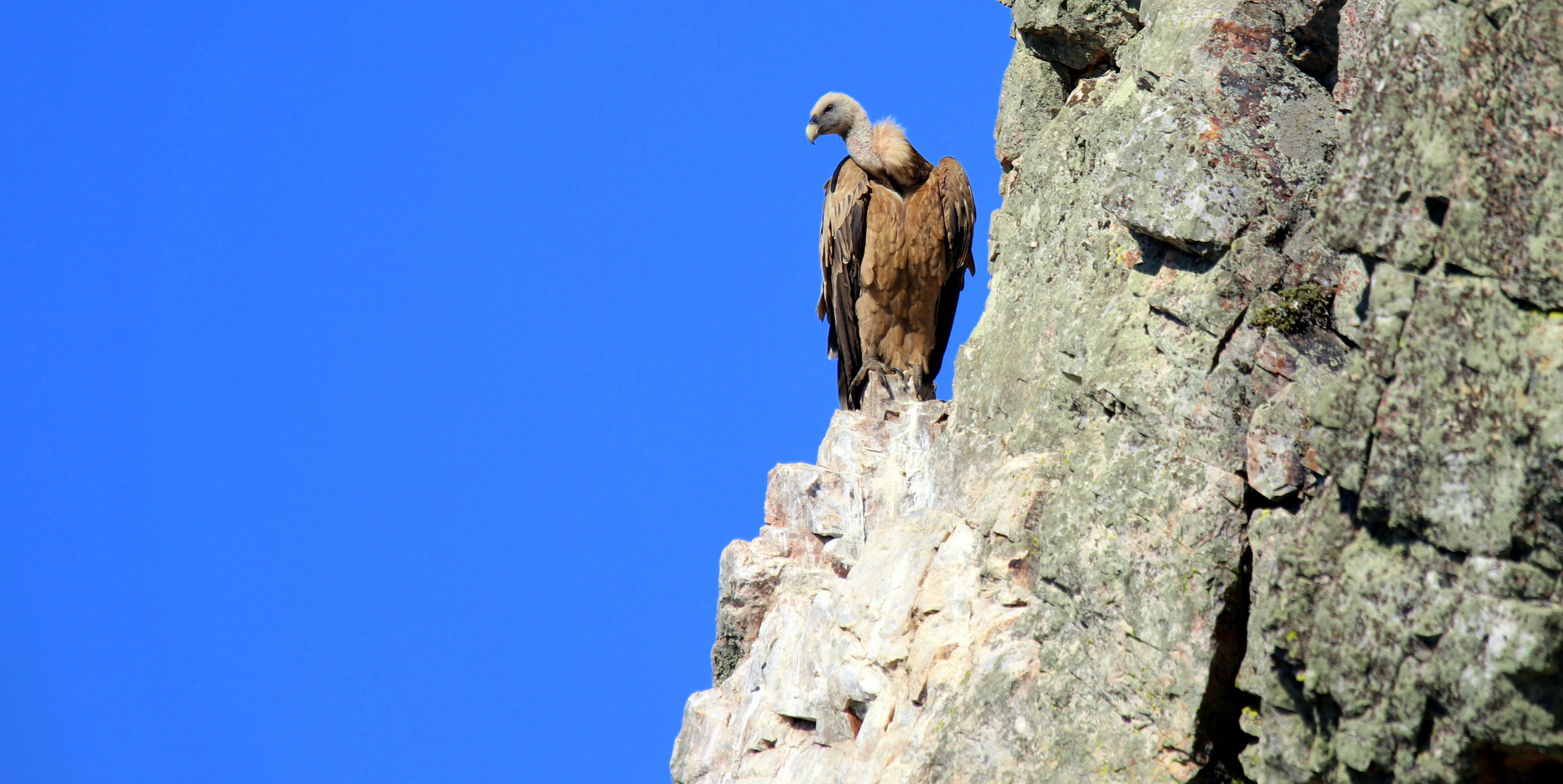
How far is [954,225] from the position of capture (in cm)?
1119

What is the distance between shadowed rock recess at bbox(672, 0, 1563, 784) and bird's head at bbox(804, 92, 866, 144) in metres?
2.59

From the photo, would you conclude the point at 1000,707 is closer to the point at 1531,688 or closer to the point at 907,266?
the point at 1531,688

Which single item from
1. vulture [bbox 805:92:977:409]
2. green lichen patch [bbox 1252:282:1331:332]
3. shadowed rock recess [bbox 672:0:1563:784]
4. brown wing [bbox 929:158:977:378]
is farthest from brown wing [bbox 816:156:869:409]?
green lichen patch [bbox 1252:282:1331:332]

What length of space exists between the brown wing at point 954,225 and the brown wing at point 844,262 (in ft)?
2.07

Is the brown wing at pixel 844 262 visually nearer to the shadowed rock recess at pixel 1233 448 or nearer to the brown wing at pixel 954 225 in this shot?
the brown wing at pixel 954 225

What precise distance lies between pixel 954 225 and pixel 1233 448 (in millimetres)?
5671

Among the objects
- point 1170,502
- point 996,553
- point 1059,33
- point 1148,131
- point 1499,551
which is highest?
point 1059,33

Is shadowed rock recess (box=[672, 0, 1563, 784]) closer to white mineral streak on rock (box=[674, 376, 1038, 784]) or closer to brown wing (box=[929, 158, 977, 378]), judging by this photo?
white mineral streak on rock (box=[674, 376, 1038, 784])

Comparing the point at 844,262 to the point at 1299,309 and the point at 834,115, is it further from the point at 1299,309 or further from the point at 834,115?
the point at 1299,309

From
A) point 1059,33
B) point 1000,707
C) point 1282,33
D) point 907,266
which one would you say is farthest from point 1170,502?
point 907,266

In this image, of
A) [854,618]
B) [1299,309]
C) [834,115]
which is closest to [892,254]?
[834,115]

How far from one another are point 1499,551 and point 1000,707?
2.49m

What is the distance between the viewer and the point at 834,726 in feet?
25.0

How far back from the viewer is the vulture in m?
11.2
